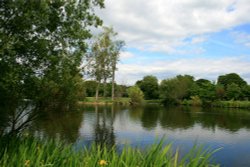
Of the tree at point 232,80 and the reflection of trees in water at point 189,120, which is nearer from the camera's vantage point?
the reflection of trees in water at point 189,120

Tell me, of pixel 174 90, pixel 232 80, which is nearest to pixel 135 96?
pixel 174 90

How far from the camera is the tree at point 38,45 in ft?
27.7

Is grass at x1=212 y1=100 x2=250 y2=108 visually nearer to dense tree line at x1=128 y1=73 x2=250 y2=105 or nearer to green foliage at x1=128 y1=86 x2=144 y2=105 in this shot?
dense tree line at x1=128 y1=73 x2=250 y2=105

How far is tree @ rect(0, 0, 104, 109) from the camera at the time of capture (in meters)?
8.43

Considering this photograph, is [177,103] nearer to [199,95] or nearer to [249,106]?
[199,95]

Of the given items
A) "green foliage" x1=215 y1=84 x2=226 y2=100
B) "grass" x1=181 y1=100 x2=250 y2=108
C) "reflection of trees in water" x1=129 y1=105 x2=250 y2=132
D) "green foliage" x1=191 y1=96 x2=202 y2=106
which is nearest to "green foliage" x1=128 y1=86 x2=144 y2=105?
"grass" x1=181 y1=100 x2=250 y2=108

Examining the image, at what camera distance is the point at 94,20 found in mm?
11312

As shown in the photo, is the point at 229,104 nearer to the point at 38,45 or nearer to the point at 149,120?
the point at 149,120

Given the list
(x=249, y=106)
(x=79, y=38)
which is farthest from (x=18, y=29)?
(x=249, y=106)

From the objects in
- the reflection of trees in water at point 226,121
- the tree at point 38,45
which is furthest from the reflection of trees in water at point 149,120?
the tree at point 38,45

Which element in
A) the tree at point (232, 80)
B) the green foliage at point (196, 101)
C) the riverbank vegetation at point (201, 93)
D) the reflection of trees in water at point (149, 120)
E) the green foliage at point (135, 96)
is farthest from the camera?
the tree at point (232, 80)


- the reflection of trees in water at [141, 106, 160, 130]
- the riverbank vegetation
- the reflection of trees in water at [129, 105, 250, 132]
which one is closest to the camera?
the reflection of trees in water at [141, 106, 160, 130]

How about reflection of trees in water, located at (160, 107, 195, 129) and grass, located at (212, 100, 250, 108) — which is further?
grass, located at (212, 100, 250, 108)

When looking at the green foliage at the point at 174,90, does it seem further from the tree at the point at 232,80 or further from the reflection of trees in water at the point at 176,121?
the reflection of trees in water at the point at 176,121
